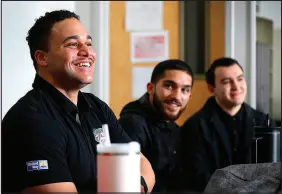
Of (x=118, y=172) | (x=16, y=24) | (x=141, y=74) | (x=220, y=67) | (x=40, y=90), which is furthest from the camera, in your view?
(x=141, y=74)

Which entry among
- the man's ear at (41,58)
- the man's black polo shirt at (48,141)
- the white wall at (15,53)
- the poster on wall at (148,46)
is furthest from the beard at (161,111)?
the poster on wall at (148,46)

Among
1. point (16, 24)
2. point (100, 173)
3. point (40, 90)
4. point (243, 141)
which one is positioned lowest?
point (243, 141)

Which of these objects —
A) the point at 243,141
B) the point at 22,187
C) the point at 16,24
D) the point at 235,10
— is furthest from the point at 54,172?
the point at 235,10

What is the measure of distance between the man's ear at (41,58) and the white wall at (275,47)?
231cm

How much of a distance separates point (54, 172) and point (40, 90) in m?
0.29

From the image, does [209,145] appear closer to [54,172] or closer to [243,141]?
[243,141]

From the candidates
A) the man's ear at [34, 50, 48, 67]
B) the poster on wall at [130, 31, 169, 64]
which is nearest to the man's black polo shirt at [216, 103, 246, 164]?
the man's ear at [34, 50, 48, 67]

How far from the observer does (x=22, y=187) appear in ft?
3.60

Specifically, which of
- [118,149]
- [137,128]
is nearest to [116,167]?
[118,149]

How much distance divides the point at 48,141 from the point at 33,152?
44 millimetres

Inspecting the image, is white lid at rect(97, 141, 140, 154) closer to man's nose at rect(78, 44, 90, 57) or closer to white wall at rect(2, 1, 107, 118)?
man's nose at rect(78, 44, 90, 57)

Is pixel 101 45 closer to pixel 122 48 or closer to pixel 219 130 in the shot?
pixel 122 48

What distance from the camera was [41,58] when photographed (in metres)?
1.35

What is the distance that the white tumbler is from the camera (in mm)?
769
